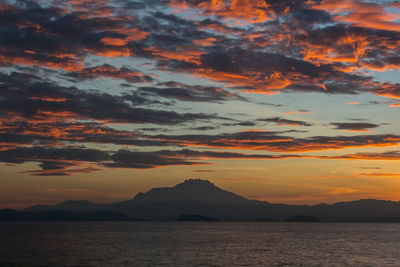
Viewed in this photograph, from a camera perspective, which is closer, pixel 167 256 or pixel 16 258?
pixel 16 258

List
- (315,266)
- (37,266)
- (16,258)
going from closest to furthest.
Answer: (37,266)
(315,266)
(16,258)

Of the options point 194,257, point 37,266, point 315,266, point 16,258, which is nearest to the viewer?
point 37,266

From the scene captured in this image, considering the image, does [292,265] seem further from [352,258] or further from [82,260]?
[82,260]

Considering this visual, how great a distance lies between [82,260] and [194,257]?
2685cm

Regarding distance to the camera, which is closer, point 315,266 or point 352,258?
point 315,266

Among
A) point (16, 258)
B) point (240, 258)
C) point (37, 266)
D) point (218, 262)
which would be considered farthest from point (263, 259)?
point (16, 258)

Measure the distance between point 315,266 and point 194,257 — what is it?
29.9m

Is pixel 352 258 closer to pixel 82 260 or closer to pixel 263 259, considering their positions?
pixel 263 259

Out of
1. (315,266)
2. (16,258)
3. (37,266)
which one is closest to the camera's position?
(37,266)

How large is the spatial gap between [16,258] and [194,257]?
4133 centimetres

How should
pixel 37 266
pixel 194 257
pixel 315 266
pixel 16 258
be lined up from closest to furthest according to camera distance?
pixel 37 266 < pixel 315 266 < pixel 16 258 < pixel 194 257

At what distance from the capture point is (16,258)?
102 metres

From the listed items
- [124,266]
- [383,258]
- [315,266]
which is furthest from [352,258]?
[124,266]

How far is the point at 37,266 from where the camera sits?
284 feet
